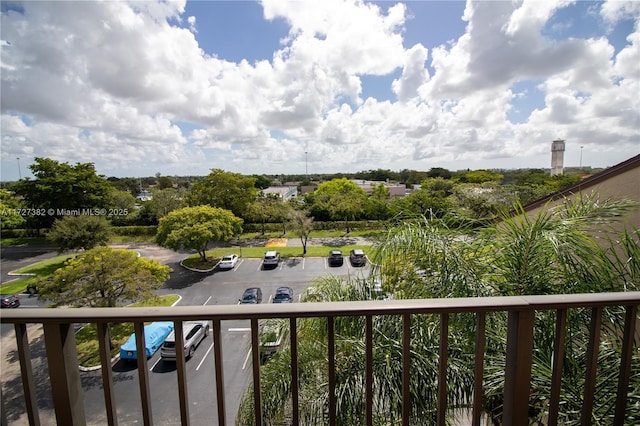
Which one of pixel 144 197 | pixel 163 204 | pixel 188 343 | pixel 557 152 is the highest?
pixel 557 152

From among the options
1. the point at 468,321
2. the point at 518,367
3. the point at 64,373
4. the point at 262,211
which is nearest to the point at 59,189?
the point at 262,211

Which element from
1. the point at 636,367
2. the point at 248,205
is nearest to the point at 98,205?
the point at 248,205

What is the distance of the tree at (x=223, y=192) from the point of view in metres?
20.8

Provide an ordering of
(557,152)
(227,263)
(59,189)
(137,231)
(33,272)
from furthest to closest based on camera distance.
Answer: (137,231), (59,189), (557,152), (33,272), (227,263)

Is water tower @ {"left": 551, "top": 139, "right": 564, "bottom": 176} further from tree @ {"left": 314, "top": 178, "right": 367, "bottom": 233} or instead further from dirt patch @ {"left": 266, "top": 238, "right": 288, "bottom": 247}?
dirt patch @ {"left": 266, "top": 238, "right": 288, "bottom": 247}

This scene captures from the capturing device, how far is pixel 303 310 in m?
0.94

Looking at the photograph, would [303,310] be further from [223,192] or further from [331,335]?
[223,192]

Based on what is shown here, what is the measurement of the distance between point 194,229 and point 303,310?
47.3 feet

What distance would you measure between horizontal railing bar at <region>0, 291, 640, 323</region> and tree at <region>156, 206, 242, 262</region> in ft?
46.0

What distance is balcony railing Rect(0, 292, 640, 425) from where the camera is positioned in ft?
3.05

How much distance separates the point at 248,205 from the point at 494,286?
20.0 meters

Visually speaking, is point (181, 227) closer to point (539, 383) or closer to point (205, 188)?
point (205, 188)

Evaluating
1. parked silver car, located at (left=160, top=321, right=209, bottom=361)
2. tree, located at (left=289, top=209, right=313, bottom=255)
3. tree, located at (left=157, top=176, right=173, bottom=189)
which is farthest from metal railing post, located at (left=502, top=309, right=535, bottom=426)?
tree, located at (left=157, top=176, right=173, bottom=189)

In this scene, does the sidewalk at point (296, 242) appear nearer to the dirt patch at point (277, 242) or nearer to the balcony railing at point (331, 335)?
the dirt patch at point (277, 242)
